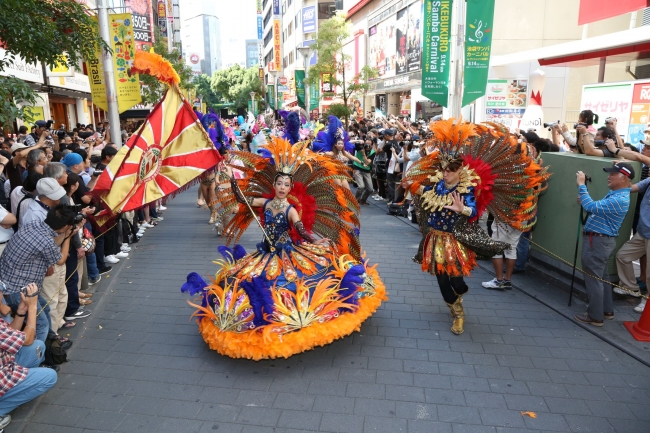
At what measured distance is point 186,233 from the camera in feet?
30.7

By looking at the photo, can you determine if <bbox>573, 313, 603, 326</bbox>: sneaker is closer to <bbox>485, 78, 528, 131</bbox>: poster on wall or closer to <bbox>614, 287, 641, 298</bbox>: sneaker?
<bbox>614, 287, 641, 298</bbox>: sneaker

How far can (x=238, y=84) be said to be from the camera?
66.8 metres

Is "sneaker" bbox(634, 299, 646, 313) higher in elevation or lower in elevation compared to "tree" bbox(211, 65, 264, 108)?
lower

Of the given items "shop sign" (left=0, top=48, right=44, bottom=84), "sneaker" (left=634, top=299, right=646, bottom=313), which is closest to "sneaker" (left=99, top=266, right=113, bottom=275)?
"sneaker" (left=634, top=299, right=646, bottom=313)

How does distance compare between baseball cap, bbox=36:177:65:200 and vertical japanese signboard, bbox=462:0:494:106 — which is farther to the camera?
vertical japanese signboard, bbox=462:0:494:106

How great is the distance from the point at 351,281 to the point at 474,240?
137 centimetres

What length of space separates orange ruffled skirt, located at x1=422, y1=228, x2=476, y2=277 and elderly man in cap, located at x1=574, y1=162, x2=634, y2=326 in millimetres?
1251

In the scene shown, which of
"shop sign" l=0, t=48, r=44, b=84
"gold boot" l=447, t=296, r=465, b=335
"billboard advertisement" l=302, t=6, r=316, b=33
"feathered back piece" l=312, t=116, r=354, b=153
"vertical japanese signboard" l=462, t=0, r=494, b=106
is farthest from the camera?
"billboard advertisement" l=302, t=6, r=316, b=33

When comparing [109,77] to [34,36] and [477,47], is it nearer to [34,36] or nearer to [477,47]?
[34,36]

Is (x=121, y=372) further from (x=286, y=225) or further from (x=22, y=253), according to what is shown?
(x=286, y=225)

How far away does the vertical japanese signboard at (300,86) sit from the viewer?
2695 centimetres

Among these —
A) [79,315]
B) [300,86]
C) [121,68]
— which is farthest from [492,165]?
[300,86]

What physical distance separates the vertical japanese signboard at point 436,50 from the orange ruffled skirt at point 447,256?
7.27m

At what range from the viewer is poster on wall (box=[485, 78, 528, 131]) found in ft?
52.4
